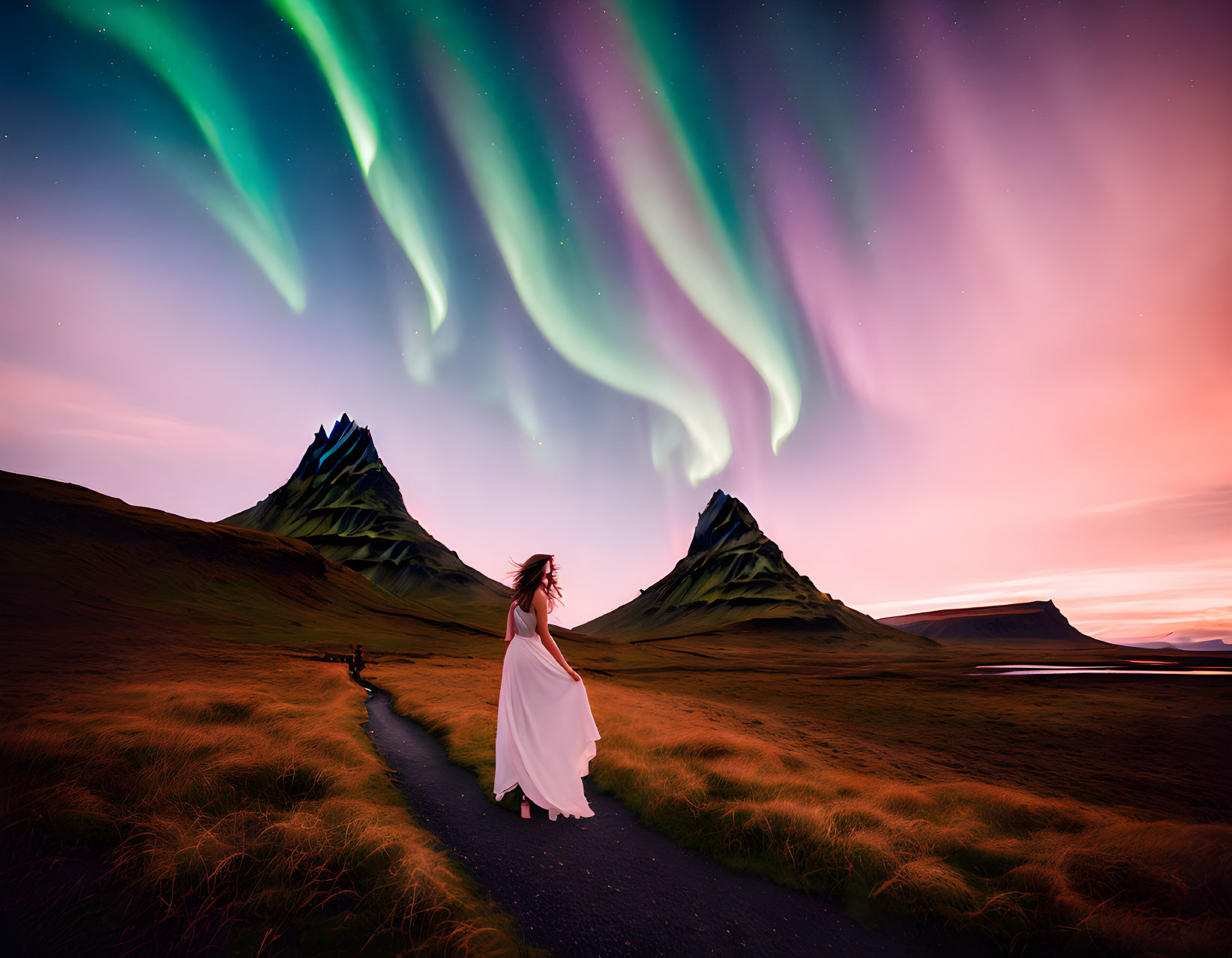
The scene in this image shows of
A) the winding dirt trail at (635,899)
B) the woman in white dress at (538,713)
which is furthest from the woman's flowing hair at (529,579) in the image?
the winding dirt trail at (635,899)

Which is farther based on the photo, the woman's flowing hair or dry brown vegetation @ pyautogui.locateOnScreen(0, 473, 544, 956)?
the woman's flowing hair

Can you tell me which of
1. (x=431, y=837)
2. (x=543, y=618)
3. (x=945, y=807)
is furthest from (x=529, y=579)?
(x=945, y=807)

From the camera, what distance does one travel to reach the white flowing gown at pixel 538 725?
317 inches

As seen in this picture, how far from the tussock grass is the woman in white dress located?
1.69 m

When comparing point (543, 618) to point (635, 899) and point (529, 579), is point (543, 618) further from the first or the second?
point (635, 899)

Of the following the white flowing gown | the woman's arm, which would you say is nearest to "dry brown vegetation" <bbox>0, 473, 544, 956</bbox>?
the white flowing gown

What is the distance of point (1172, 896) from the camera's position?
6027mm

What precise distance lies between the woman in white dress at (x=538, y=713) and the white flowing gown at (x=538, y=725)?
0.04 feet

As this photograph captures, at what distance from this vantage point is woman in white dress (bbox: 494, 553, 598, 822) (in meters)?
8.05

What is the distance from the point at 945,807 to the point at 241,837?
12453 mm

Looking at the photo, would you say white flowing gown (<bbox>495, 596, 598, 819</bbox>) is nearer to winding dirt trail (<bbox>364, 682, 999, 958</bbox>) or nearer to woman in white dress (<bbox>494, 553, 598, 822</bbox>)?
woman in white dress (<bbox>494, 553, 598, 822</bbox>)

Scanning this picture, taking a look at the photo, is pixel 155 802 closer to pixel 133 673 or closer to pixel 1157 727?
pixel 133 673

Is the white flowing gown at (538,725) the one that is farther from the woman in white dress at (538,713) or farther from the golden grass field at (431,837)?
the golden grass field at (431,837)

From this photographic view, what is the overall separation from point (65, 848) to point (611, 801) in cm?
756
